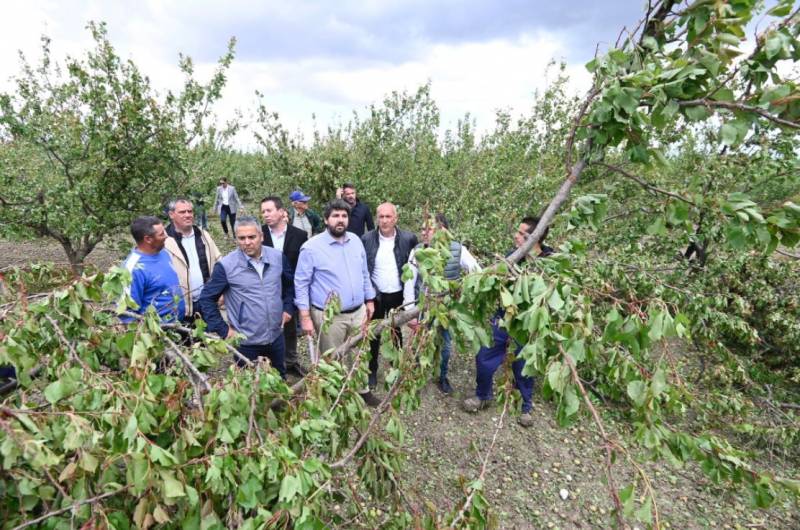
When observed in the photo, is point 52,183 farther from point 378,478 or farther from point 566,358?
point 566,358

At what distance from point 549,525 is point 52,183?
791cm

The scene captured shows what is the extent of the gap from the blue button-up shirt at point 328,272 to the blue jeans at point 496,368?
1.50 m

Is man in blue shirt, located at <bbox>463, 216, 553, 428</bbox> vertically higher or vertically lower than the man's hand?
lower

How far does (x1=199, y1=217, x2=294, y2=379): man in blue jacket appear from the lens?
3.48 meters

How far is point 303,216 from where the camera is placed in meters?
6.74

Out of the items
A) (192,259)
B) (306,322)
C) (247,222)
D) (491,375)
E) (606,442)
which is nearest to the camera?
(606,442)

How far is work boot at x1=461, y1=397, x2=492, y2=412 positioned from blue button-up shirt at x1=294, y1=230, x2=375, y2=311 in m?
1.82

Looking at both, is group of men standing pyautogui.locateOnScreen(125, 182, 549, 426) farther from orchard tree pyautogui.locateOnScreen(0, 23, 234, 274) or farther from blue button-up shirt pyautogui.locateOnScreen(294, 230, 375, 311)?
orchard tree pyautogui.locateOnScreen(0, 23, 234, 274)

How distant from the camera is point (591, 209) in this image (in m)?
1.39

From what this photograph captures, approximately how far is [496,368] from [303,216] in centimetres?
401

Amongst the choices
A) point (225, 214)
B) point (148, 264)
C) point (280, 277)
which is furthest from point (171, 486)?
→ point (225, 214)

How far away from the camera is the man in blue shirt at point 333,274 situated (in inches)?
149

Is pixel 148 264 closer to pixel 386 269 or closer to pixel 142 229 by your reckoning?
pixel 142 229

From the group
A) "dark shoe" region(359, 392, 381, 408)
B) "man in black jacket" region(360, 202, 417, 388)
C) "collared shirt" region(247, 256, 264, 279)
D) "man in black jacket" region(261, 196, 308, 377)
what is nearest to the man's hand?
"collared shirt" region(247, 256, 264, 279)
